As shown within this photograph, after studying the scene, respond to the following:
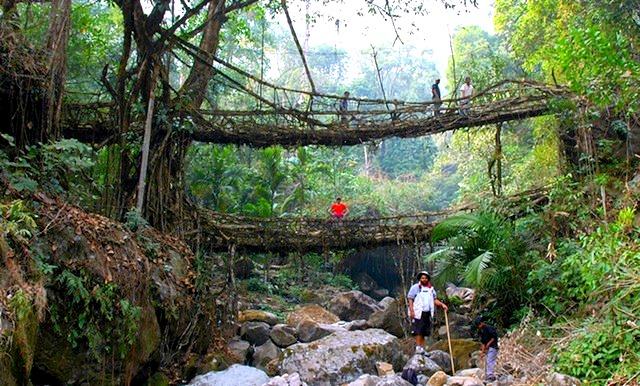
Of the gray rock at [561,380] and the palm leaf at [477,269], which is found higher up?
the palm leaf at [477,269]

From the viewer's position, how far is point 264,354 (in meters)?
7.29

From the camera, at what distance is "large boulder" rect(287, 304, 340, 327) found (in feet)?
31.5

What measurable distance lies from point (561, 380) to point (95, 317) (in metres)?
3.51

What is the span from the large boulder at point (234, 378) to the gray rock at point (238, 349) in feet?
2.55

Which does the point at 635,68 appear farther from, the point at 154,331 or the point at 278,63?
the point at 278,63

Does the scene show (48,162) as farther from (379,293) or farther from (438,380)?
(379,293)

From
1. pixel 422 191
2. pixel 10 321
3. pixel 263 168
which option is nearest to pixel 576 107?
pixel 10 321

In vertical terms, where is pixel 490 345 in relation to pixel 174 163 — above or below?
below

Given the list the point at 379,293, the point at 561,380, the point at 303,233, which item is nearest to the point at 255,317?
the point at 303,233

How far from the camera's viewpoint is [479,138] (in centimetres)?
1414

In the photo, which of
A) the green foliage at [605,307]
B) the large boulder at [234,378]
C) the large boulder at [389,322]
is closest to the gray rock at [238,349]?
the large boulder at [234,378]

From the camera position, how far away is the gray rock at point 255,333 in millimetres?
8016

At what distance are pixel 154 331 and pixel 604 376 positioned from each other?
3.77 meters

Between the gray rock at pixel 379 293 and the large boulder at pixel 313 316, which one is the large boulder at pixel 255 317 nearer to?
the large boulder at pixel 313 316
